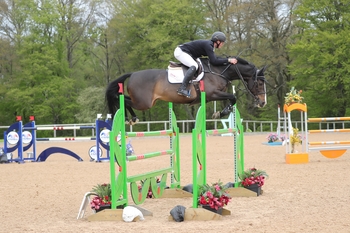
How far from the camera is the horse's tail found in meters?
7.57

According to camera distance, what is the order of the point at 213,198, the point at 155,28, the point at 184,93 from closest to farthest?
the point at 213,198 < the point at 184,93 < the point at 155,28

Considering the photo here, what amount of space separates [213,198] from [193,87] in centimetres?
173

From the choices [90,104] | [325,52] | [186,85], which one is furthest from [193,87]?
[90,104]

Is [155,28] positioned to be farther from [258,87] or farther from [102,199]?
[102,199]

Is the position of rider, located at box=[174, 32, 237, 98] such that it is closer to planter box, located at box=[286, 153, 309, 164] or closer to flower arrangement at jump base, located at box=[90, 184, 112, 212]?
flower arrangement at jump base, located at box=[90, 184, 112, 212]

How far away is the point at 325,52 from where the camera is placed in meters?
33.0

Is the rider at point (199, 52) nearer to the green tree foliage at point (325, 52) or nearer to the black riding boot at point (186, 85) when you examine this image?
the black riding boot at point (186, 85)

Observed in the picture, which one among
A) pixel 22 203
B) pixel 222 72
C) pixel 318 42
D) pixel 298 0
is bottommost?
pixel 22 203

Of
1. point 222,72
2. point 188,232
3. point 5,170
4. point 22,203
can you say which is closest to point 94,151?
point 5,170

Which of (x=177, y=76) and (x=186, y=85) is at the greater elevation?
(x=177, y=76)

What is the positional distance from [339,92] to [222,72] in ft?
92.5

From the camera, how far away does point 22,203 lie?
776cm

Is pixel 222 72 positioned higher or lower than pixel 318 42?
lower

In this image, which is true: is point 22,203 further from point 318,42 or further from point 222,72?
point 318,42
